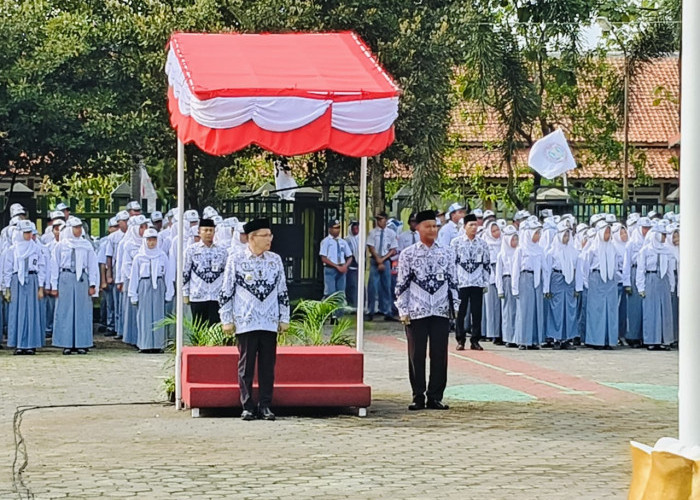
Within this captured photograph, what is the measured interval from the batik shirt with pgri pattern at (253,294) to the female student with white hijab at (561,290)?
9433 mm

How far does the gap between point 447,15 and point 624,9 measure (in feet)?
22.2

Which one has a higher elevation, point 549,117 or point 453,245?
point 549,117

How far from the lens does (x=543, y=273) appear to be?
72.2ft

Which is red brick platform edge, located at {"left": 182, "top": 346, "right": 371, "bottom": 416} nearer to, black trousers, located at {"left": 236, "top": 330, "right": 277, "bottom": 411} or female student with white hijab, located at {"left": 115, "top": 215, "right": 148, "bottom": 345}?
black trousers, located at {"left": 236, "top": 330, "right": 277, "bottom": 411}

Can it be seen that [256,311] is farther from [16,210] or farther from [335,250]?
[335,250]

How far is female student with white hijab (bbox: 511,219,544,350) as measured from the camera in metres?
21.8

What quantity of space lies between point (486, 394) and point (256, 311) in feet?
11.7

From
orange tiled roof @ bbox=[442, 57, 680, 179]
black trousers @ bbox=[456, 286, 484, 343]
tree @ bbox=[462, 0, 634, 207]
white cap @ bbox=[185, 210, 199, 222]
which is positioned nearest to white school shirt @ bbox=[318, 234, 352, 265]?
tree @ bbox=[462, 0, 634, 207]

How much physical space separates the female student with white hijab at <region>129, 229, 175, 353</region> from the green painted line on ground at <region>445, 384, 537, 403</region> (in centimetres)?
608

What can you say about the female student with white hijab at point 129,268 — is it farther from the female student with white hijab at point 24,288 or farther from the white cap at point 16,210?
the white cap at point 16,210

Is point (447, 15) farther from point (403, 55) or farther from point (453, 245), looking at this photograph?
point (453, 245)

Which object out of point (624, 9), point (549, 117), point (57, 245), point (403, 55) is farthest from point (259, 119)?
point (549, 117)

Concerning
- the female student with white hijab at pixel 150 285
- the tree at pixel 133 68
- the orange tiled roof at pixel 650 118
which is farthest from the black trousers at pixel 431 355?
the orange tiled roof at pixel 650 118

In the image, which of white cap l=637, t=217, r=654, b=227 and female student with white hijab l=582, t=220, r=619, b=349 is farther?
white cap l=637, t=217, r=654, b=227
